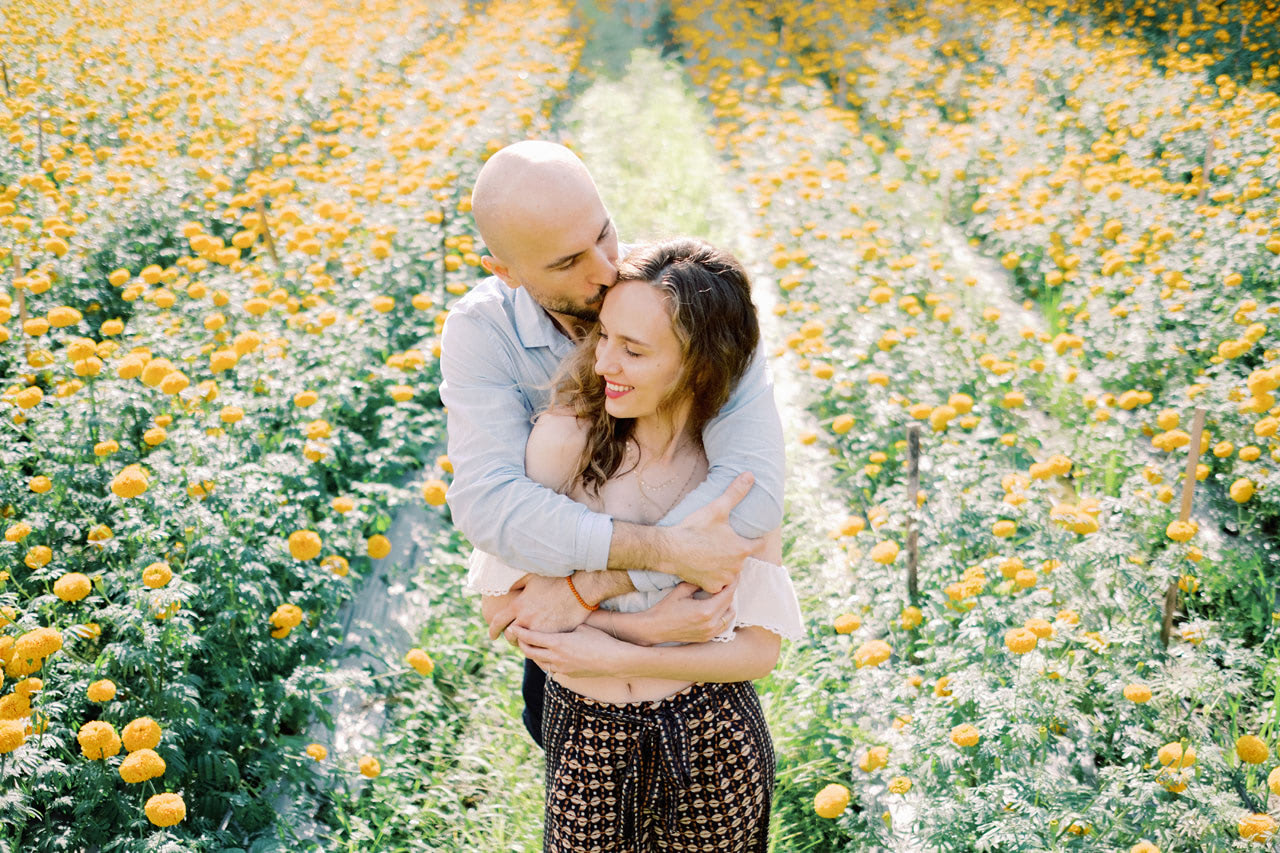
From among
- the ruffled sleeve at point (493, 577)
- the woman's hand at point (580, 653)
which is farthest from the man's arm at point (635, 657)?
the ruffled sleeve at point (493, 577)

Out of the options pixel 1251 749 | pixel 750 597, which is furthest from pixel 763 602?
pixel 1251 749

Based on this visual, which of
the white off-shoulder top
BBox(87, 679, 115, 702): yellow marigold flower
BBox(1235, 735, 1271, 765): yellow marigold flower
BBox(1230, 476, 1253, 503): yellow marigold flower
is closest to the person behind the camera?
the white off-shoulder top

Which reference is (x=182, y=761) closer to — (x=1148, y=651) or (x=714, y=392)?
(x=714, y=392)

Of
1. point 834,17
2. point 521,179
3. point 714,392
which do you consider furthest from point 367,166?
point 834,17

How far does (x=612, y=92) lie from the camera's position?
973 cm

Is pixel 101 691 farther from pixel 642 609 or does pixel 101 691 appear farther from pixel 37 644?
pixel 642 609

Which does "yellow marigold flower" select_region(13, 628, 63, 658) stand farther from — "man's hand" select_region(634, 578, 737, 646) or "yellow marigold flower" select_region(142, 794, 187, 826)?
"man's hand" select_region(634, 578, 737, 646)

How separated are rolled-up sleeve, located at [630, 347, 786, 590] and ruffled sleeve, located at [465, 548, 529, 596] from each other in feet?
0.88

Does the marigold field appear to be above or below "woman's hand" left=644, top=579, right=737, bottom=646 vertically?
below

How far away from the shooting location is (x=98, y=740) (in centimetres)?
198

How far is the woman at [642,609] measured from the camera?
164cm

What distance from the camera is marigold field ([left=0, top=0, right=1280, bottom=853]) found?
86.5 inches

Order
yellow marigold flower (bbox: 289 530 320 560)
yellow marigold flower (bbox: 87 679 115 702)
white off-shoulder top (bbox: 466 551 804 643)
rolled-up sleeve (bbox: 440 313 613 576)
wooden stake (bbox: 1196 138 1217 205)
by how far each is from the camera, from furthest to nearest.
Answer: wooden stake (bbox: 1196 138 1217 205) → yellow marigold flower (bbox: 289 530 320 560) → yellow marigold flower (bbox: 87 679 115 702) → white off-shoulder top (bbox: 466 551 804 643) → rolled-up sleeve (bbox: 440 313 613 576)

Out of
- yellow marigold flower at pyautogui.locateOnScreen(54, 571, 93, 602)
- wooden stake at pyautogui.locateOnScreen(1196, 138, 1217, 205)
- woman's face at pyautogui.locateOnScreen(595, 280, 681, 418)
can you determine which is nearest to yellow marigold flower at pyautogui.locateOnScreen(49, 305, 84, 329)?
yellow marigold flower at pyautogui.locateOnScreen(54, 571, 93, 602)
